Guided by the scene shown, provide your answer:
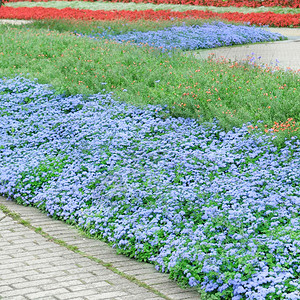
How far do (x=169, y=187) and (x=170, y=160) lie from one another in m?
0.85

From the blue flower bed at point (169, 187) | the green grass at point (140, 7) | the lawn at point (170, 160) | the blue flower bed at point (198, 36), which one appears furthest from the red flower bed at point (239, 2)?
the blue flower bed at point (169, 187)

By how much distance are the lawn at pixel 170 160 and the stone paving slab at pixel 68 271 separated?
16 cm

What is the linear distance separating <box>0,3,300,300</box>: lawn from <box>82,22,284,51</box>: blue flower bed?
478 cm

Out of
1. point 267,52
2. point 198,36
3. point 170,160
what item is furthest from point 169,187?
point 198,36

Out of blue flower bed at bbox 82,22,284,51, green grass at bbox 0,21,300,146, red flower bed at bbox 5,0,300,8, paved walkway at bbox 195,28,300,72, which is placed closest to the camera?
green grass at bbox 0,21,300,146

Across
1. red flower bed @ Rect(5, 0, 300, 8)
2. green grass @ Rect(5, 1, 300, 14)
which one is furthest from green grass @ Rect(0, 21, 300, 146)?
red flower bed @ Rect(5, 0, 300, 8)

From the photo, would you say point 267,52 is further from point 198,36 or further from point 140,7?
point 140,7

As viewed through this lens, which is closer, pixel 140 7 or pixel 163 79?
pixel 163 79

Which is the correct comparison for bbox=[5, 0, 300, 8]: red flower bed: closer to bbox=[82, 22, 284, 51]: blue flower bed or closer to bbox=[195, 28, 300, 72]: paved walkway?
bbox=[195, 28, 300, 72]: paved walkway

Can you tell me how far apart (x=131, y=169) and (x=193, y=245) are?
1.74 meters

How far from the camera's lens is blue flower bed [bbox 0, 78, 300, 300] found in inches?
154

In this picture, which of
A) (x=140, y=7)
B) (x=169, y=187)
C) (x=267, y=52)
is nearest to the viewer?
(x=169, y=187)

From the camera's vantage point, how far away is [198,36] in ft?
52.2

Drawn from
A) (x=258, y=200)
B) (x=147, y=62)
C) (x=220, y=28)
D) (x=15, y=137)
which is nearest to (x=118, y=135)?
(x=15, y=137)
